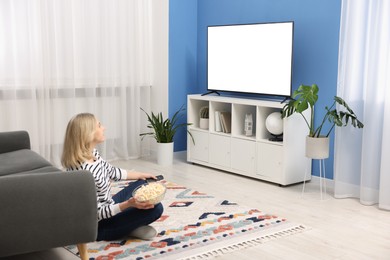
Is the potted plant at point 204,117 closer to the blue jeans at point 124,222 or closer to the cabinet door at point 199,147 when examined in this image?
the cabinet door at point 199,147

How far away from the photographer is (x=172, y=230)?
3.40 m

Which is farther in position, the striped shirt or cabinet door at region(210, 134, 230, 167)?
cabinet door at region(210, 134, 230, 167)

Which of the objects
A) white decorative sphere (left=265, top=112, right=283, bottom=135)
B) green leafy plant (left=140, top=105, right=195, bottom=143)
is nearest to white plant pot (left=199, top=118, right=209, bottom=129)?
green leafy plant (left=140, top=105, right=195, bottom=143)

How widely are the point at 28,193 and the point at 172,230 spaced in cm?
118

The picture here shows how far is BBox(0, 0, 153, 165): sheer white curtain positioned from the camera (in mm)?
4809

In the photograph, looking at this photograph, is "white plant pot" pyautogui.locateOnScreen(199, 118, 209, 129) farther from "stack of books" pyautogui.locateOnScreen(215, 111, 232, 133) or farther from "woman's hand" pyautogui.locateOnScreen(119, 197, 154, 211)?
"woman's hand" pyautogui.locateOnScreen(119, 197, 154, 211)

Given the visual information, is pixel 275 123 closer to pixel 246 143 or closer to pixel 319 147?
pixel 246 143

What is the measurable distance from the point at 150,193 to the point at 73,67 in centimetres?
262

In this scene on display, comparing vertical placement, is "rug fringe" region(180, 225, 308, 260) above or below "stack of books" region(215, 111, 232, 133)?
below

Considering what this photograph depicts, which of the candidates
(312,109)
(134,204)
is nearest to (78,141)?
Answer: (134,204)

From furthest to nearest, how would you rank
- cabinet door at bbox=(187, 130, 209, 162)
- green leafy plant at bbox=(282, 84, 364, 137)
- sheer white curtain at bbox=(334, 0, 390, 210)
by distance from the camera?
cabinet door at bbox=(187, 130, 209, 162), green leafy plant at bbox=(282, 84, 364, 137), sheer white curtain at bbox=(334, 0, 390, 210)

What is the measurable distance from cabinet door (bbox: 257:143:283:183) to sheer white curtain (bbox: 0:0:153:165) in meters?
1.64

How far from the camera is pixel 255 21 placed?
5.20 meters

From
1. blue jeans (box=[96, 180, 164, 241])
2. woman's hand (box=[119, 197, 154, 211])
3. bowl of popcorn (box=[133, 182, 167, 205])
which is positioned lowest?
blue jeans (box=[96, 180, 164, 241])
